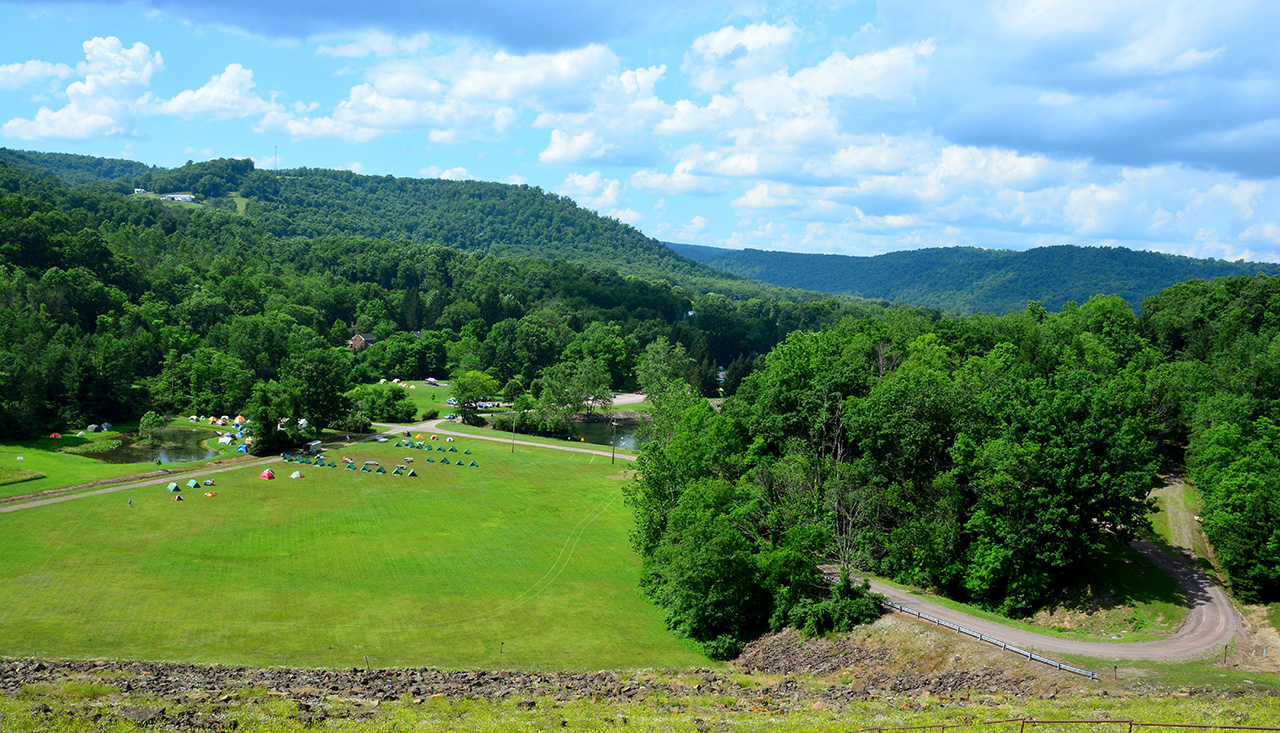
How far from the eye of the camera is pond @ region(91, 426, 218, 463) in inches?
2685

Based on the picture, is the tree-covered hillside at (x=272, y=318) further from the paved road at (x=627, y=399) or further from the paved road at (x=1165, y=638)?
the paved road at (x=1165, y=638)

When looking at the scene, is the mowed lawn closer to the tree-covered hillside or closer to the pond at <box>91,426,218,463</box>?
the pond at <box>91,426,218,463</box>

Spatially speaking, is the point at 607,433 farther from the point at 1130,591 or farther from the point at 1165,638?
the point at 1165,638

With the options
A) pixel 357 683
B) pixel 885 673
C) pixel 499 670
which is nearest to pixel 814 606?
pixel 885 673

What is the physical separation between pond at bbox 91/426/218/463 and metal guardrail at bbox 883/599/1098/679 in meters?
62.3

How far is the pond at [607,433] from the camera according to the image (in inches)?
3575

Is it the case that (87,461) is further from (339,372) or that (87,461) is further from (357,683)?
(357,683)

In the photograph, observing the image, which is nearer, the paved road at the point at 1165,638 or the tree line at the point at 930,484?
the paved road at the point at 1165,638

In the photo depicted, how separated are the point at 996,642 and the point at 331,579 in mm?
32713

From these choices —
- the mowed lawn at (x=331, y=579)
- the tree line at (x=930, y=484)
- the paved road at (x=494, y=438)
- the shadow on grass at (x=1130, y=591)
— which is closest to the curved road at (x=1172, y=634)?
the shadow on grass at (x=1130, y=591)

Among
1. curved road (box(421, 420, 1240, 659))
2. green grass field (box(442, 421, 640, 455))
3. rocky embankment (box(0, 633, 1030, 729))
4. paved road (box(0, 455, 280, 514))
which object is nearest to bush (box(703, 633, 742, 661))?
rocky embankment (box(0, 633, 1030, 729))

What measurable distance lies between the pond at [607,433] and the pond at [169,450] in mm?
41729

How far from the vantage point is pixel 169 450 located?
72438mm

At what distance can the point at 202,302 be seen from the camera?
11481 centimetres
